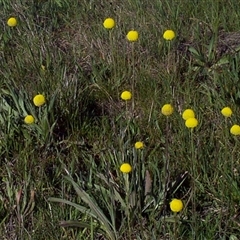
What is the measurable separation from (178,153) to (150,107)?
17.2 inches

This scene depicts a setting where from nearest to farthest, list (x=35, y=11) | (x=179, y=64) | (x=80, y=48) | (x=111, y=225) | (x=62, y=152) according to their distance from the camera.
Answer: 1. (x=111, y=225)
2. (x=62, y=152)
3. (x=179, y=64)
4. (x=80, y=48)
5. (x=35, y=11)

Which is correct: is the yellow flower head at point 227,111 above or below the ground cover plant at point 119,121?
above

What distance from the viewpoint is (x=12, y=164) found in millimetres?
2893

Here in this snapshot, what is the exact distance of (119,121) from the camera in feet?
10.1

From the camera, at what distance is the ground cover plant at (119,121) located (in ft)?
8.24

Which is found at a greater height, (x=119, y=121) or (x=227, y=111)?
(x=227, y=111)

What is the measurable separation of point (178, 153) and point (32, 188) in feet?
2.12

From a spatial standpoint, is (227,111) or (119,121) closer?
(227,111)

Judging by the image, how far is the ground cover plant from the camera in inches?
98.9

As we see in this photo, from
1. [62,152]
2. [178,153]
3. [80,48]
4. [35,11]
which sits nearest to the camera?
[178,153]

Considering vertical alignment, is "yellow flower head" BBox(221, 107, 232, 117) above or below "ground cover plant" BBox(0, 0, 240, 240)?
above

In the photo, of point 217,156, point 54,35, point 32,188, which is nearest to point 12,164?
point 32,188

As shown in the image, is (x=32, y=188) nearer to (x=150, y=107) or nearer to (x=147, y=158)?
(x=147, y=158)

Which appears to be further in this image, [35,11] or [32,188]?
[35,11]
